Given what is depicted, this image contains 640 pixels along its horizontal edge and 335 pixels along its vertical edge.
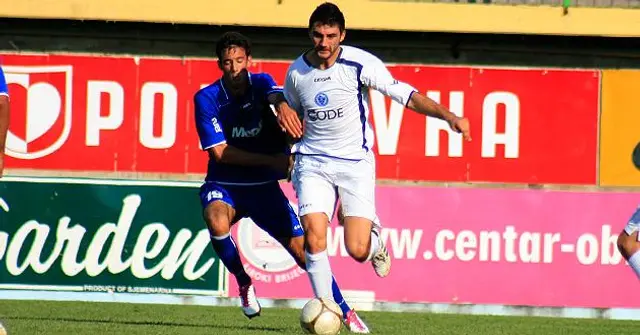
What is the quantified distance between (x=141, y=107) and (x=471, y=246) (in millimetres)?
4038

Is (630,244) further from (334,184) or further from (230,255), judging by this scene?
(230,255)

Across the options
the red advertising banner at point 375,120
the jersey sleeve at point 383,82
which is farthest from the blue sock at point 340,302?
the red advertising banner at point 375,120

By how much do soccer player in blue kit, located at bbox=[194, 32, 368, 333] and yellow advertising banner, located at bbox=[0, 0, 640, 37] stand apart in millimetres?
6131

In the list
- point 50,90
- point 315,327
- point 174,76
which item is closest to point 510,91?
point 174,76

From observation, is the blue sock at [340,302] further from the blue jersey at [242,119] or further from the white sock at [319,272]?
the blue jersey at [242,119]

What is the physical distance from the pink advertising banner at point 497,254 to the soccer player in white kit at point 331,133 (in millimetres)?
6450

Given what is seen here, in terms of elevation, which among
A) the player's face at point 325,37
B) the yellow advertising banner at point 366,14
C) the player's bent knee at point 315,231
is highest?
the yellow advertising banner at point 366,14

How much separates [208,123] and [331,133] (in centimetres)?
125

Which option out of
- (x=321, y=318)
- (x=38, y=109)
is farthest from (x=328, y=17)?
(x=38, y=109)

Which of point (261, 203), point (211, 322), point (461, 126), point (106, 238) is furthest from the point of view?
point (106, 238)

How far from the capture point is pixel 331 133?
10.9 m

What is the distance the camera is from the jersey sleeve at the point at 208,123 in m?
11.7

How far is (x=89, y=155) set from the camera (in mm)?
18047

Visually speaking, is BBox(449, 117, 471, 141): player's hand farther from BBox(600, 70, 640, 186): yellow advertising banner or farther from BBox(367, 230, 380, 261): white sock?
BBox(600, 70, 640, 186): yellow advertising banner
